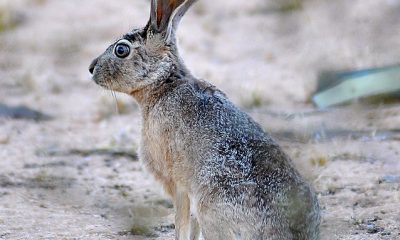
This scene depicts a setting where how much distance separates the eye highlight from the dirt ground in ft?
2.69

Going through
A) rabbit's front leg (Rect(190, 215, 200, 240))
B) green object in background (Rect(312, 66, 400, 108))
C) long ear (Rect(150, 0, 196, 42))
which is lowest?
rabbit's front leg (Rect(190, 215, 200, 240))

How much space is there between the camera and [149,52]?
5926 millimetres

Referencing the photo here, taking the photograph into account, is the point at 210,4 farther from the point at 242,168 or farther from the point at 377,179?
the point at 242,168

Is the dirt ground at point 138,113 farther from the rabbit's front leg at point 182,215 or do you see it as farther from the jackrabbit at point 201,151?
the jackrabbit at point 201,151

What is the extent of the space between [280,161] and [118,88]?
1375 millimetres

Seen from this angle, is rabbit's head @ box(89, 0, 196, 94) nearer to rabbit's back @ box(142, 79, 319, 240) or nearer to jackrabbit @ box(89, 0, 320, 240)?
jackrabbit @ box(89, 0, 320, 240)

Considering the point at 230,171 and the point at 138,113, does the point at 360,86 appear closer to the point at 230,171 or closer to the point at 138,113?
the point at 138,113

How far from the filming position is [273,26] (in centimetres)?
1211

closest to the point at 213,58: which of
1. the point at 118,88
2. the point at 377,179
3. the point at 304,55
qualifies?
the point at 304,55

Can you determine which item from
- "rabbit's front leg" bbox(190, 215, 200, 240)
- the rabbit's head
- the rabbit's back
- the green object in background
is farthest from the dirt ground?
the rabbit's head

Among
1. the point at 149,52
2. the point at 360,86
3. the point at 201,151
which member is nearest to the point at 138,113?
the point at 360,86

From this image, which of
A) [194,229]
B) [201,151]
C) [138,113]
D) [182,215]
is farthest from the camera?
[138,113]

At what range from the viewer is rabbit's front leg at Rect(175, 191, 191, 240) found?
5566 millimetres

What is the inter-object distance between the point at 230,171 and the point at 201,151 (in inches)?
11.6
